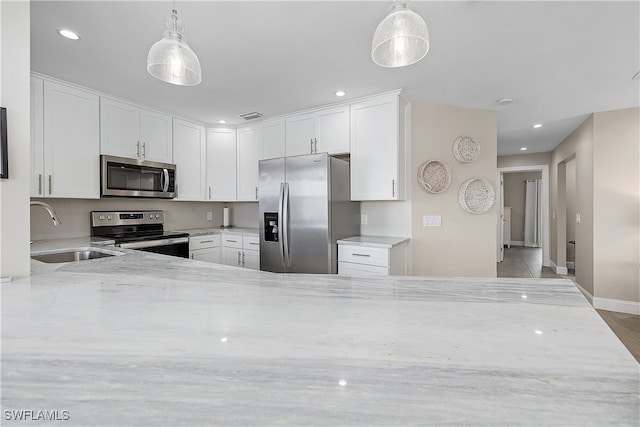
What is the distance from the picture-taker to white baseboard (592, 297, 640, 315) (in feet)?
11.0

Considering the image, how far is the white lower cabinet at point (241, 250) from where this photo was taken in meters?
3.64

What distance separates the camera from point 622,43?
2.05 meters

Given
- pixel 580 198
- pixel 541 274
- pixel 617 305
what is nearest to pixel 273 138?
pixel 580 198

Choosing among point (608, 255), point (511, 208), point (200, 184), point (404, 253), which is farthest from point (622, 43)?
point (511, 208)

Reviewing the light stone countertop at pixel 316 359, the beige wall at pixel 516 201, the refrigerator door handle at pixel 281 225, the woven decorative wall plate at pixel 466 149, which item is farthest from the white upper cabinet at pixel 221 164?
the beige wall at pixel 516 201

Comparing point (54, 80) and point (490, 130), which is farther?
point (490, 130)

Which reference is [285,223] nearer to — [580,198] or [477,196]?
[477,196]

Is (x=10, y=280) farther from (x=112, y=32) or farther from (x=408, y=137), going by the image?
(x=408, y=137)

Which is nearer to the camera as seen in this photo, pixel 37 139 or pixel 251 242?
pixel 37 139

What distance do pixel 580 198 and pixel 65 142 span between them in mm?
5909

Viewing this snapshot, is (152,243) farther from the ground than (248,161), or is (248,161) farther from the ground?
(248,161)

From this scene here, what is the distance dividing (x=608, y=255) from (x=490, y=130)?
1976mm

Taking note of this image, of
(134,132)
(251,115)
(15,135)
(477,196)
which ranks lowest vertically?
(477,196)

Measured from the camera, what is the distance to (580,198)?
13.3 ft
